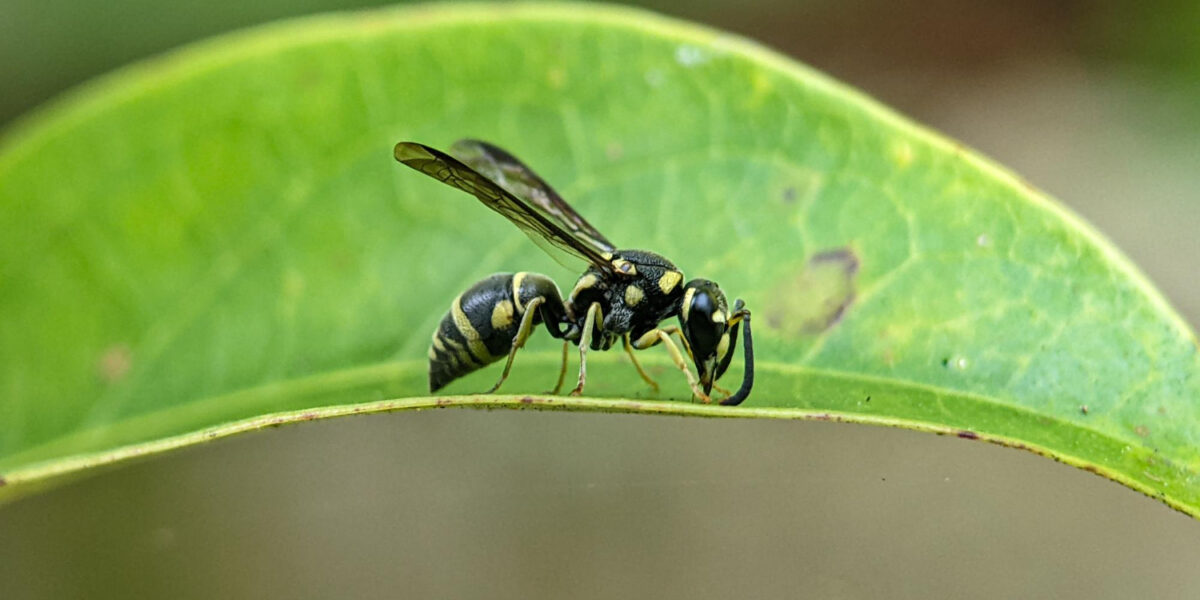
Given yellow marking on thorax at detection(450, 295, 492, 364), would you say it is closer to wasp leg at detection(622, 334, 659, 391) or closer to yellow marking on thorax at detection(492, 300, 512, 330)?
yellow marking on thorax at detection(492, 300, 512, 330)

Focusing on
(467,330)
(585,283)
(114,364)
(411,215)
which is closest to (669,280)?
(585,283)

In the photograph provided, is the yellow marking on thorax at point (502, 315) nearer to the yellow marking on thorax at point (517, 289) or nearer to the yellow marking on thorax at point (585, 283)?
the yellow marking on thorax at point (517, 289)

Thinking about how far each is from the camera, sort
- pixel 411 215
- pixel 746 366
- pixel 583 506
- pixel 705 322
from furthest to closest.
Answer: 1. pixel 583 506
2. pixel 411 215
3. pixel 705 322
4. pixel 746 366

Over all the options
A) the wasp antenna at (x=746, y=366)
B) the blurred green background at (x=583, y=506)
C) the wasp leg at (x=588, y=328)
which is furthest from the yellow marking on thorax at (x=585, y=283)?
the blurred green background at (x=583, y=506)

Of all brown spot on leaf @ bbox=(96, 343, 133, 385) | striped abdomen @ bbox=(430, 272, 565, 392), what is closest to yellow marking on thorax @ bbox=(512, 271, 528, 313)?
striped abdomen @ bbox=(430, 272, 565, 392)

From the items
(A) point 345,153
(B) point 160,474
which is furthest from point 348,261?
(B) point 160,474

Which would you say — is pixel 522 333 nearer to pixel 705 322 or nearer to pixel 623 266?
pixel 623 266

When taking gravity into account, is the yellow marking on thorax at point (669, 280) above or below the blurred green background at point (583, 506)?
above

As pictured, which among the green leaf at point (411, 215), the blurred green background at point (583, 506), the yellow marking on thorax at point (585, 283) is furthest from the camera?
the blurred green background at point (583, 506)
